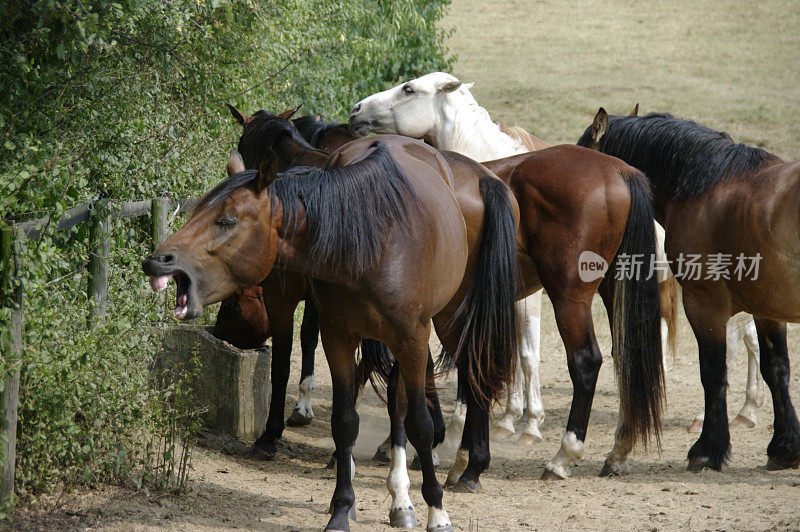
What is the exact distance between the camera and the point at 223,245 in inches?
129

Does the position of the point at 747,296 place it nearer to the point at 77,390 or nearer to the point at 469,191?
the point at 469,191

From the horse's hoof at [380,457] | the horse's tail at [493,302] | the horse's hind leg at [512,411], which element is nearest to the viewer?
the horse's tail at [493,302]

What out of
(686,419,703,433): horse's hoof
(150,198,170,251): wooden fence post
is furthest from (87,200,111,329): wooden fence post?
(686,419,703,433): horse's hoof

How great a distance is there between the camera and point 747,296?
200 inches

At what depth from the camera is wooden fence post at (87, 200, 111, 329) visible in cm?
413

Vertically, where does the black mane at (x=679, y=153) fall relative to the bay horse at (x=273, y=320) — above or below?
above

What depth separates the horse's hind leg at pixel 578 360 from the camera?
4988 millimetres

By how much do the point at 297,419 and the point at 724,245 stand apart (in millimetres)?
3225

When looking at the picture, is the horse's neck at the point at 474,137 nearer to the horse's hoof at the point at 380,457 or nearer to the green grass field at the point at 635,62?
the horse's hoof at the point at 380,457

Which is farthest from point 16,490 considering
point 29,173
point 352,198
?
point 352,198

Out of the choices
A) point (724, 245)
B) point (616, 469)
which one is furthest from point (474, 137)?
point (616, 469)

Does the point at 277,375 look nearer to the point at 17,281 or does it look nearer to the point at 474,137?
the point at 17,281

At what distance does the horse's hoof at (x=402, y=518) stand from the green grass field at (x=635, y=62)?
623 inches

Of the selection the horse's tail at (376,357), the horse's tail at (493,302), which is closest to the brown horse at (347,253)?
the horse's tail at (493,302)
